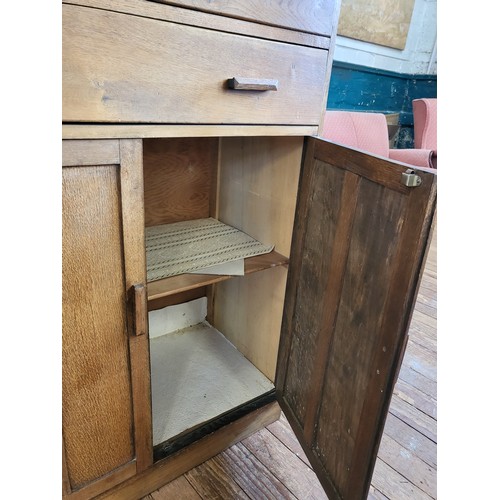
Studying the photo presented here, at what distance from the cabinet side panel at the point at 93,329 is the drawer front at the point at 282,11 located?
34 centimetres

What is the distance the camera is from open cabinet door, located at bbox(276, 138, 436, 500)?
65cm

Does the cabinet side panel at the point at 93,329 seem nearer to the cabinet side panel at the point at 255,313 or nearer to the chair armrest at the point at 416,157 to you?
the cabinet side panel at the point at 255,313

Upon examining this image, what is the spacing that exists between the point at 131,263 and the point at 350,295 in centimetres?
44

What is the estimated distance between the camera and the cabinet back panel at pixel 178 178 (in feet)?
4.10

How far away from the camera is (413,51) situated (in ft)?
10.3

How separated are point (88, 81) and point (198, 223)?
0.78 m

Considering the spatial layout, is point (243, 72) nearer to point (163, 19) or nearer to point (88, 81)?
point (163, 19)

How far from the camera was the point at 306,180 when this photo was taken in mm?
963

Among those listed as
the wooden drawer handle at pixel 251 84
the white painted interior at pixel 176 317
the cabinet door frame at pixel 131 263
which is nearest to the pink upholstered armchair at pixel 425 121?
the white painted interior at pixel 176 317

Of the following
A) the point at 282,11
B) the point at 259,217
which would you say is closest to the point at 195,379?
the point at 259,217

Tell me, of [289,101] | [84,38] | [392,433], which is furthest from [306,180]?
[392,433]

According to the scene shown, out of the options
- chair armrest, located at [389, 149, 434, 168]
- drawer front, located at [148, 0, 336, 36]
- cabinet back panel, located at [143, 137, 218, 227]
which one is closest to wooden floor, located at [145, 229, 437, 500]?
cabinet back panel, located at [143, 137, 218, 227]

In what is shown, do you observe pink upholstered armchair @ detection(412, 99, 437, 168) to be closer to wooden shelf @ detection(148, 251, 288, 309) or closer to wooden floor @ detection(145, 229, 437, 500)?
wooden floor @ detection(145, 229, 437, 500)

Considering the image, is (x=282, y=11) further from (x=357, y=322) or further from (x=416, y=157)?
(x=416, y=157)
